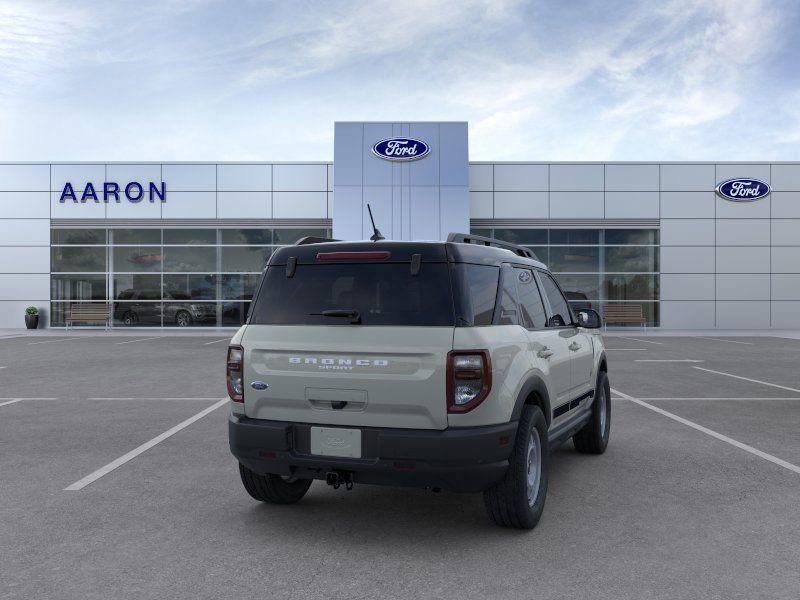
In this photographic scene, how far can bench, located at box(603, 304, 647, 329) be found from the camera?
27.1m

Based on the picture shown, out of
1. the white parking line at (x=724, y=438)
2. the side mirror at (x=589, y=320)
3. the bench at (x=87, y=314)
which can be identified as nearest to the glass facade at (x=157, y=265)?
the bench at (x=87, y=314)

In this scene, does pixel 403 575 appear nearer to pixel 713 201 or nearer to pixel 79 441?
pixel 79 441

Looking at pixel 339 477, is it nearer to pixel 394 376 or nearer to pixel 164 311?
pixel 394 376

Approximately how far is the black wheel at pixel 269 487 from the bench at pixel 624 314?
2391 centimetres

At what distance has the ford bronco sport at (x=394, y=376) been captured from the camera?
12.7ft

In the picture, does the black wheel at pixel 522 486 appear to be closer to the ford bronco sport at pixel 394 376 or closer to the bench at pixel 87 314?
the ford bronco sport at pixel 394 376

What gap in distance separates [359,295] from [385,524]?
1.52m

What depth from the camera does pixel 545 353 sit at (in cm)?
473

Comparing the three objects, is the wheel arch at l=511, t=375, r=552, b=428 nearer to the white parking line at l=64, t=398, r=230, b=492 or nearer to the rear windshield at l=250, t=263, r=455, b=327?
the rear windshield at l=250, t=263, r=455, b=327

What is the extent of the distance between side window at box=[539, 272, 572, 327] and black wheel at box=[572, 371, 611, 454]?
93 centimetres

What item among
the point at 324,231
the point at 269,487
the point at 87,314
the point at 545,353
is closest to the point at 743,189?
the point at 324,231

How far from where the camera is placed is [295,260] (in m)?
4.39

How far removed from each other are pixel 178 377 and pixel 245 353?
8.56 meters

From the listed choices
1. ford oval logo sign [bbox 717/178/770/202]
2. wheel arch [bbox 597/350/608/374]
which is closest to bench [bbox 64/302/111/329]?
wheel arch [bbox 597/350/608/374]
